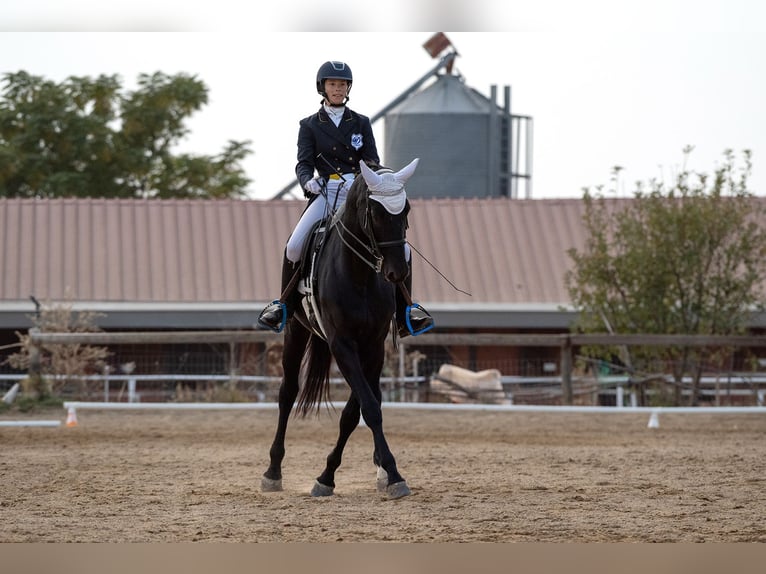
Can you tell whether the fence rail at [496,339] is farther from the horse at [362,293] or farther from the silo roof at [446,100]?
the silo roof at [446,100]

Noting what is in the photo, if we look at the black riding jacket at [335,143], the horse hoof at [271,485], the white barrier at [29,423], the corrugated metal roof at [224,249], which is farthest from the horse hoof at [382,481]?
the corrugated metal roof at [224,249]

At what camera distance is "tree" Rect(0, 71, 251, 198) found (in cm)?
3158

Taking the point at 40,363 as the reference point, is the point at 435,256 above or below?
above

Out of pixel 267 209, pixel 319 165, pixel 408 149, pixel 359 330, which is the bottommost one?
pixel 359 330

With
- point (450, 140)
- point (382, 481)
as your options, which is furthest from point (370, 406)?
point (450, 140)

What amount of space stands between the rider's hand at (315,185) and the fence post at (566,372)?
840 cm

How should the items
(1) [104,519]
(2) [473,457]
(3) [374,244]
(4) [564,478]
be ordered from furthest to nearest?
(2) [473,457] → (4) [564,478] → (3) [374,244] → (1) [104,519]

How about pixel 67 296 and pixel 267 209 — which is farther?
pixel 267 209

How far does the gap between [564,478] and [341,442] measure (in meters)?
1.64

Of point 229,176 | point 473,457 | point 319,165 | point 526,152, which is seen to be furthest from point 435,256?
point 319,165

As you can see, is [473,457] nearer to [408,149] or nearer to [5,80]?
[408,149]

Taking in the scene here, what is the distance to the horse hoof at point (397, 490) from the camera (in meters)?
6.91

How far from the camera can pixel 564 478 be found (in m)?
8.08

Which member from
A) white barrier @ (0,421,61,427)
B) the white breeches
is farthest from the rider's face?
white barrier @ (0,421,61,427)
